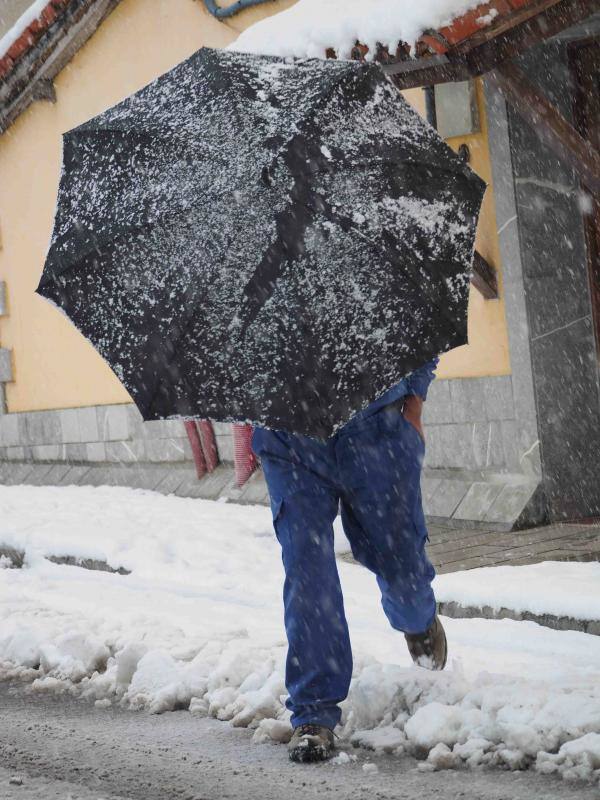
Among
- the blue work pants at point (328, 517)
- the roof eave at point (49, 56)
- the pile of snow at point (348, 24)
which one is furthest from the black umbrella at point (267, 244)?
the roof eave at point (49, 56)

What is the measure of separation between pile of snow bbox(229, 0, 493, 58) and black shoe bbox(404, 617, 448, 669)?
3.35 meters

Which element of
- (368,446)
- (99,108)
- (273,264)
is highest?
(99,108)

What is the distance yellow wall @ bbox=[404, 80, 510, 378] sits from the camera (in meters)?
8.32

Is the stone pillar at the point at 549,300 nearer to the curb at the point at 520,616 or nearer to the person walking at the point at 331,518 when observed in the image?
the curb at the point at 520,616

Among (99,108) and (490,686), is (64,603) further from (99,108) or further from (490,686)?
(99,108)

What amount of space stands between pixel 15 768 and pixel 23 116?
1063 cm

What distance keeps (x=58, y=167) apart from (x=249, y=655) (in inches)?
361

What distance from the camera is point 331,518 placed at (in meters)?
4.16

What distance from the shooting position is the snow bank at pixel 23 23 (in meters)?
12.4

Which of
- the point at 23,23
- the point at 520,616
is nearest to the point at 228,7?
the point at 23,23

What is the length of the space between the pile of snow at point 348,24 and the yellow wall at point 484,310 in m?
1.25

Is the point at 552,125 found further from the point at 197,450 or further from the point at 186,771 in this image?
the point at 197,450

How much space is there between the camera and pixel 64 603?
690cm

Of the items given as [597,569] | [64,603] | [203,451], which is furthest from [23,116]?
[597,569]
